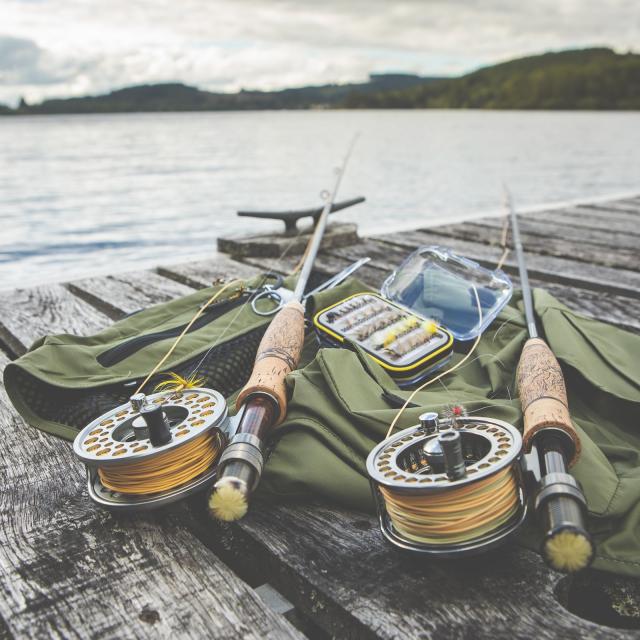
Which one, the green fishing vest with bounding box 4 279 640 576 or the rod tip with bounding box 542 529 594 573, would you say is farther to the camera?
the green fishing vest with bounding box 4 279 640 576

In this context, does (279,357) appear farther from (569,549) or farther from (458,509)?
(569,549)

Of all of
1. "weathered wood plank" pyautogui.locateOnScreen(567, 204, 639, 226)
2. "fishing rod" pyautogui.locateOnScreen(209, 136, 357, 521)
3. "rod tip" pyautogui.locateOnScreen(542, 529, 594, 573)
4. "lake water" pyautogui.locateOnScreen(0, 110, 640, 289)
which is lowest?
"lake water" pyautogui.locateOnScreen(0, 110, 640, 289)

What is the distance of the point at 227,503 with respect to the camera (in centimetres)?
134

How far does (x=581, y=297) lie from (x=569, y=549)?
2526 millimetres

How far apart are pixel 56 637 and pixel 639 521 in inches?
48.9

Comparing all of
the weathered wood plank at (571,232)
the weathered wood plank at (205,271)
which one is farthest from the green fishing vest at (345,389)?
the weathered wood plank at (571,232)

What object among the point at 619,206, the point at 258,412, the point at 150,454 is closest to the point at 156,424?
the point at 150,454

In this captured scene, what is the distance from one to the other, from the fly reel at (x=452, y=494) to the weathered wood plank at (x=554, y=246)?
3.08 m

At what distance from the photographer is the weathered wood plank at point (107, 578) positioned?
1351mm

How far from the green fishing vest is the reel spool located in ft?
0.59

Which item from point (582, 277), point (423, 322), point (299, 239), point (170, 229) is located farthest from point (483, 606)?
point (170, 229)

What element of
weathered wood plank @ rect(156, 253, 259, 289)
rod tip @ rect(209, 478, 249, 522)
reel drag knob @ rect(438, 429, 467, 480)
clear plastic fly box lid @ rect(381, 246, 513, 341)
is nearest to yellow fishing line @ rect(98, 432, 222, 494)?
rod tip @ rect(209, 478, 249, 522)

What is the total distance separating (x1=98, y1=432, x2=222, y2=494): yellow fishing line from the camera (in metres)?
1.57

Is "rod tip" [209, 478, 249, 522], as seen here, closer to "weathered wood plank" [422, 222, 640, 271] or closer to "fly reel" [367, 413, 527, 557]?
"fly reel" [367, 413, 527, 557]
